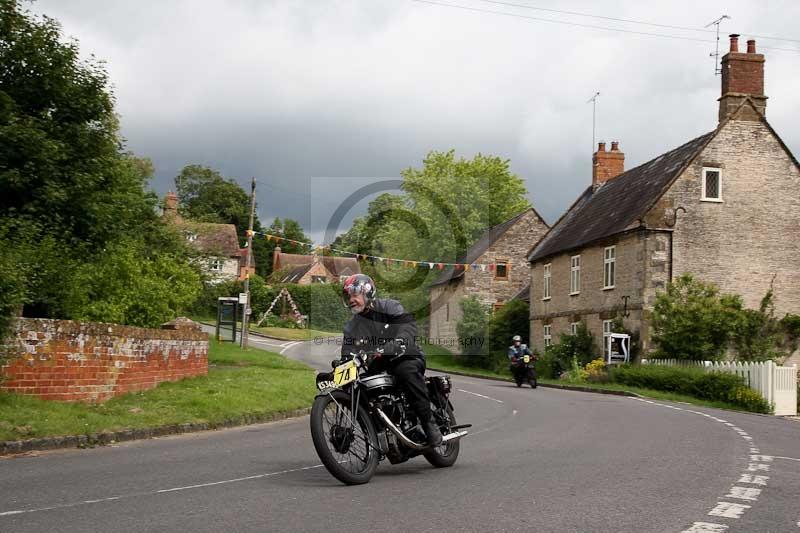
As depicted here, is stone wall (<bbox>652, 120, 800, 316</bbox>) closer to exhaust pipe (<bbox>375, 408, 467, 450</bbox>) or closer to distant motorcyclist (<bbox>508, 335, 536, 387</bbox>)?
distant motorcyclist (<bbox>508, 335, 536, 387</bbox>)

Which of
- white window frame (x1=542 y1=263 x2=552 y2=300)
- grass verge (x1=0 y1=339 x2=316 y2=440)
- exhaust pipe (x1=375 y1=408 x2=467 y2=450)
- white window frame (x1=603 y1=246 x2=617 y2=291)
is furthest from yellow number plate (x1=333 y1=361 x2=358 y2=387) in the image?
white window frame (x1=542 y1=263 x2=552 y2=300)

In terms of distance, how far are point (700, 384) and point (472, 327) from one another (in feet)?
86.4

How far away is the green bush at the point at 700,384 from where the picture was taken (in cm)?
2500

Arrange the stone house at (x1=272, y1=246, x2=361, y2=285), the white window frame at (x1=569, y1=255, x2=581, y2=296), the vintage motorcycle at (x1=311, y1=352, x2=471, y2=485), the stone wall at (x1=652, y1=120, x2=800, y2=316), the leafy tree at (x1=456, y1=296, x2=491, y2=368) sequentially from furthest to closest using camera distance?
the stone house at (x1=272, y1=246, x2=361, y2=285) → the leafy tree at (x1=456, y1=296, x2=491, y2=368) → the white window frame at (x1=569, y1=255, x2=581, y2=296) → the stone wall at (x1=652, y1=120, x2=800, y2=316) → the vintage motorcycle at (x1=311, y1=352, x2=471, y2=485)

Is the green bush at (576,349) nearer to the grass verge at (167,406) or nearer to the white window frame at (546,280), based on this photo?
the white window frame at (546,280)

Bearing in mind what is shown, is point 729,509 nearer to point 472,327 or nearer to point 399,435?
point 399,435

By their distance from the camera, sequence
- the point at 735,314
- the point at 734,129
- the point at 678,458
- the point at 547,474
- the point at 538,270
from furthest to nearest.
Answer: the point at 538,270 → the point at 734,129 → the point at 735,314 → the point at 678,458 → the point at 547,474

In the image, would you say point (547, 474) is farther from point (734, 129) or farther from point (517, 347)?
point (734, 129)

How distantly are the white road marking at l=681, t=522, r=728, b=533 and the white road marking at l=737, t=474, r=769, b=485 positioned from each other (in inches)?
91.4

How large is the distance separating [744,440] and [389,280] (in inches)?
2184

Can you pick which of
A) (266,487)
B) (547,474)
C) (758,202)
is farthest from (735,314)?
(266,487)

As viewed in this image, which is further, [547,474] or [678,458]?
[678,458]

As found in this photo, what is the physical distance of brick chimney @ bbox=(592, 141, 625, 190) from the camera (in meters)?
47.4

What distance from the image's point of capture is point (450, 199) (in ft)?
227
